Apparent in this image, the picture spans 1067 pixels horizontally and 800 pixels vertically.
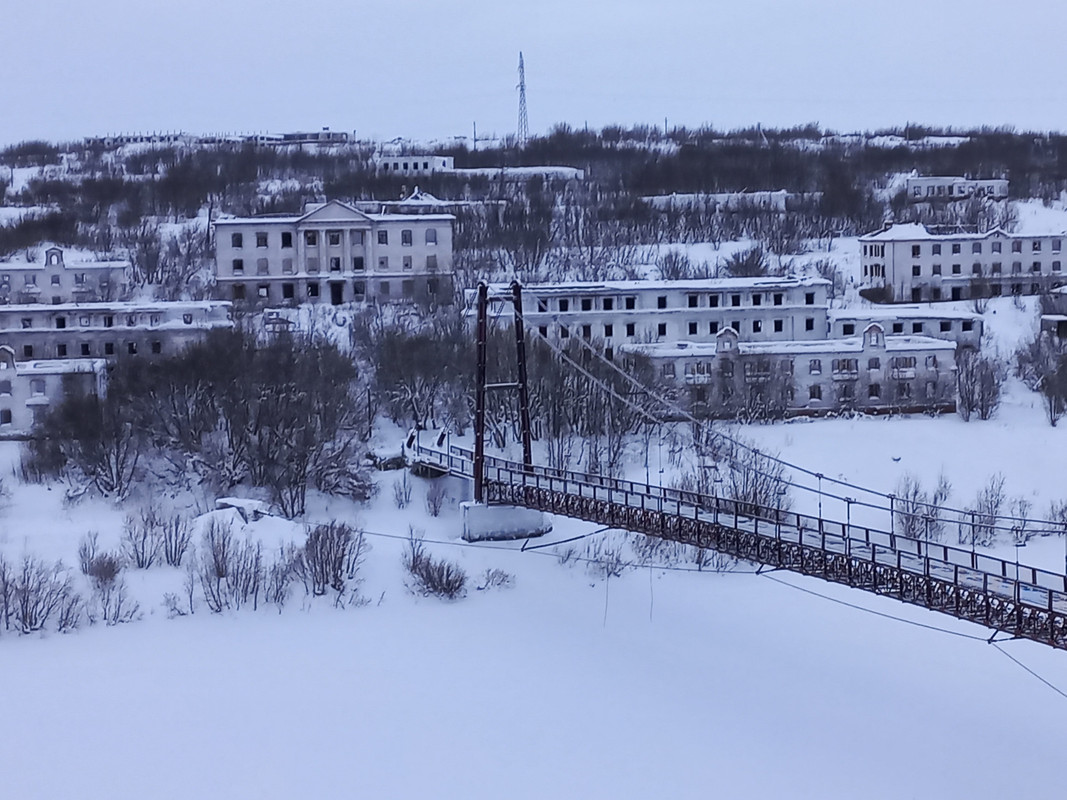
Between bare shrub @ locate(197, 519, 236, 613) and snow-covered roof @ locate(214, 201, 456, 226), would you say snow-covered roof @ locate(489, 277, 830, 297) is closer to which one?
snow-covered roof @ locate(214, 201, 456, 226)

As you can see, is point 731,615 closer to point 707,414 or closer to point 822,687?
point 822,687

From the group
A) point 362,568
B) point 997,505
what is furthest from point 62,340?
point 997,505

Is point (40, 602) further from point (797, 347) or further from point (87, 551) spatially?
point (797, 347)

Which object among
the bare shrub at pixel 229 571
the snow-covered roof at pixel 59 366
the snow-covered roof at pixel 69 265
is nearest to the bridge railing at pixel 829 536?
the bare shrub at pixel 229 571

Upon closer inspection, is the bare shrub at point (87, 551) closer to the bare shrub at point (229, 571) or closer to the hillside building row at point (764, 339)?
the bare shrub at point (229, 571)

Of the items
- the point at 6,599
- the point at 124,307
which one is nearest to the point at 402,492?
the point at 6,599

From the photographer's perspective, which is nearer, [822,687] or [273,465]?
[822,687]
